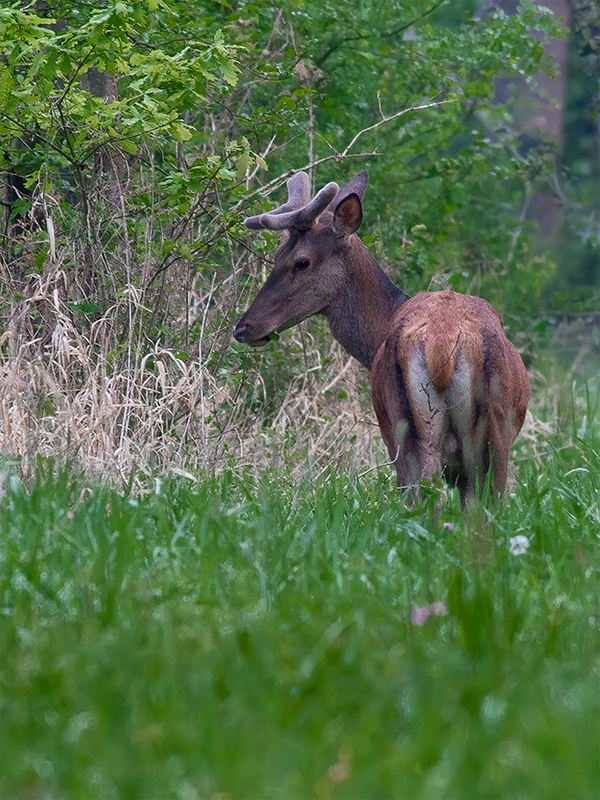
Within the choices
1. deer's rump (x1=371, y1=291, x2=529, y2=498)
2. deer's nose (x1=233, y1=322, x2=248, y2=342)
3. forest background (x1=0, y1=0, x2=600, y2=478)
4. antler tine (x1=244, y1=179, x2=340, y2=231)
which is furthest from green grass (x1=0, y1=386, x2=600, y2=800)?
antler tine (x1=244, y1=179, x2=340, y2=231)

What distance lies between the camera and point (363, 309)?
7.93 meters

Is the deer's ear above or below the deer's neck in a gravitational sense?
above

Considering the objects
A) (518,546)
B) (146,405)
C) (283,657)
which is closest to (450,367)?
(518,546)

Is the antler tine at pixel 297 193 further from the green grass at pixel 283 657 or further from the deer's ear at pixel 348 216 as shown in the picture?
the green grass at pixel 283 657

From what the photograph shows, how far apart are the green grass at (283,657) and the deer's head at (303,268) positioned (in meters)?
2.58

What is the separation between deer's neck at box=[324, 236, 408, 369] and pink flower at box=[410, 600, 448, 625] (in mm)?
4022

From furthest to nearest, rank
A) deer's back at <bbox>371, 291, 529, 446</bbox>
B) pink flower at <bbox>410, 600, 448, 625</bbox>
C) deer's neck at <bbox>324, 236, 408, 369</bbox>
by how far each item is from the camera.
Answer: deer's neck at <bbox>324, 236, 408, 369</bbox> → deer's back at <bbox>371, 291, 529, 446</bbox> → pink flower at <bbox>410, 600, 448, 625</bbox>

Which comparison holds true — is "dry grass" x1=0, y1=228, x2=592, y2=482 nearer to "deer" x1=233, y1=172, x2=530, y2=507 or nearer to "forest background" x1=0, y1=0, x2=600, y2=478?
"forest background" x1=0, y1=0, x2=600, y2=478

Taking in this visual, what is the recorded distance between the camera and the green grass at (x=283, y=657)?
2684 millimetres

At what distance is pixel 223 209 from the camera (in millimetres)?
8492

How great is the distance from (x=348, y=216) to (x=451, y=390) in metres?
2.00

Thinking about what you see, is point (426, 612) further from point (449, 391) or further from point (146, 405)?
point (146, 405)

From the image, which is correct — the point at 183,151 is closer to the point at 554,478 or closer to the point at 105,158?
the point at 105,158

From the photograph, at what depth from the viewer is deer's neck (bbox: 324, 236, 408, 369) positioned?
7.92 meters
